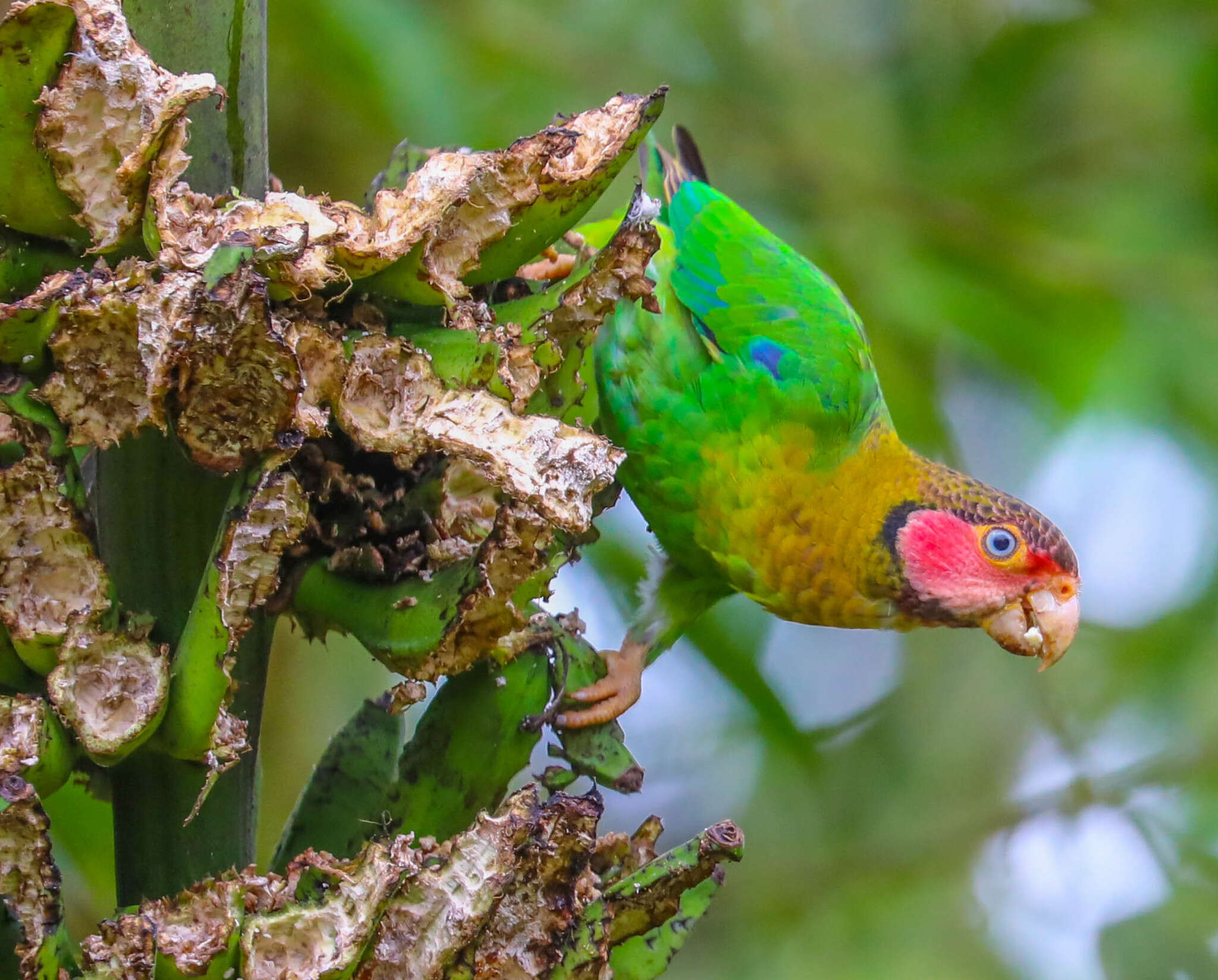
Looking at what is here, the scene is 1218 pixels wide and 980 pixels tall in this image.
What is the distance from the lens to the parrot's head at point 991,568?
77.1 inches

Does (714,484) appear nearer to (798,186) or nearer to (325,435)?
(798,186)

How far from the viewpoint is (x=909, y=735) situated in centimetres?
319

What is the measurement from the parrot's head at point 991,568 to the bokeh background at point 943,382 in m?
0.57

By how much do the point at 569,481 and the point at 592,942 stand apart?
14.6 inches

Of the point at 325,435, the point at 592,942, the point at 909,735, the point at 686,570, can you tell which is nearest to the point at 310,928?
the point at 592,942

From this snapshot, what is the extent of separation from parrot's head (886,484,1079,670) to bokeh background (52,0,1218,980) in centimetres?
57

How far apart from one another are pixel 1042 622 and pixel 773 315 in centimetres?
69

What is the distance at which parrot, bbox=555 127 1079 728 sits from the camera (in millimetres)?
1974

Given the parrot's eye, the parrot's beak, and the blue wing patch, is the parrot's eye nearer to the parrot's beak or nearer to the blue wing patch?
the parrot's beak

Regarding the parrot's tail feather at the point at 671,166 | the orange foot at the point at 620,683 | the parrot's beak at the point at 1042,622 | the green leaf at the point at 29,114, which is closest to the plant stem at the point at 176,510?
the green leaf at the point at 29,114

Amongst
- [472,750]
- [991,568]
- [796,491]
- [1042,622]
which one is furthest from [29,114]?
[1042,622]

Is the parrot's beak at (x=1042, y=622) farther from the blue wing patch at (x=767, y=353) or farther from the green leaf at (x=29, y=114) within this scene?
the green leaf at (x=29, y=114)

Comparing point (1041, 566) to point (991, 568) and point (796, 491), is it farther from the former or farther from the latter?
point (796, 491)

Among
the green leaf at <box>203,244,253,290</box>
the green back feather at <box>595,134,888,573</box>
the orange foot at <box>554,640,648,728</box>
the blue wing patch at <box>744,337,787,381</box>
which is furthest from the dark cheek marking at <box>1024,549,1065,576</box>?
the green leaf at <box>203,244,253,290</box>
